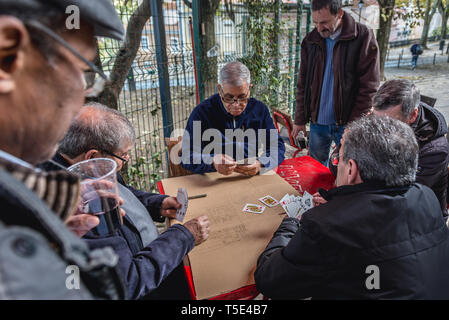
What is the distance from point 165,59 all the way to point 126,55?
51cm

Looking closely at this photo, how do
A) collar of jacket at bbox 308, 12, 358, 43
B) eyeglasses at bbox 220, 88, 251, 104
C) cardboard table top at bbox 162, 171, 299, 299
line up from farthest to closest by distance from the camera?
collar of jacket at bbox 308, 12, 358, 43 → eyeglasses at bbox 220, 88, 251, 104 → cardboard table top at bbox 162, 171, 299, 299

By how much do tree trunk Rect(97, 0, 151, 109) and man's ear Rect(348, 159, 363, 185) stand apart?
248cm

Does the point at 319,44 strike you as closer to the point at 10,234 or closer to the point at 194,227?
the point at 194,227

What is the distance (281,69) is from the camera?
5.88m

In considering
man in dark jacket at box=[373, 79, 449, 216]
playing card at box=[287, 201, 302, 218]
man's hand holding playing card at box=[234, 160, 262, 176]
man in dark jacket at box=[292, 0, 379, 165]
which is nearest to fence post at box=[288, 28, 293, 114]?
man in dark jacket at box=[292, 0, 379, 165]

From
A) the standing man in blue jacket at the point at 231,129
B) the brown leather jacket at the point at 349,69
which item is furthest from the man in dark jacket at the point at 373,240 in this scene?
the brown leather jacket at the point at 349,69

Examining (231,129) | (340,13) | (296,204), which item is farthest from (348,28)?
(296,204)

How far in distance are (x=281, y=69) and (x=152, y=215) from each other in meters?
4.87

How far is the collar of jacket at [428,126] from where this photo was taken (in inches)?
77.9

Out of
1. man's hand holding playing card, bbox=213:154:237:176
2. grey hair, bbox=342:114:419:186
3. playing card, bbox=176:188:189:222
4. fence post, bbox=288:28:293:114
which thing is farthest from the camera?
fence post, bbox=288:28:293:114

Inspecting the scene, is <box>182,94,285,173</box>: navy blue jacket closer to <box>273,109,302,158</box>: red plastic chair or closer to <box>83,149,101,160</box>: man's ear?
<box>273,109,302,158</box>: red plastic chair

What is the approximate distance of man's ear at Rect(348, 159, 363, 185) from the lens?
4.23 feet

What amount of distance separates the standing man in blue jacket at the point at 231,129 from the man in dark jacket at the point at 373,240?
1201mm

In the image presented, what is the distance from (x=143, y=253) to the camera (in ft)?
4.35
